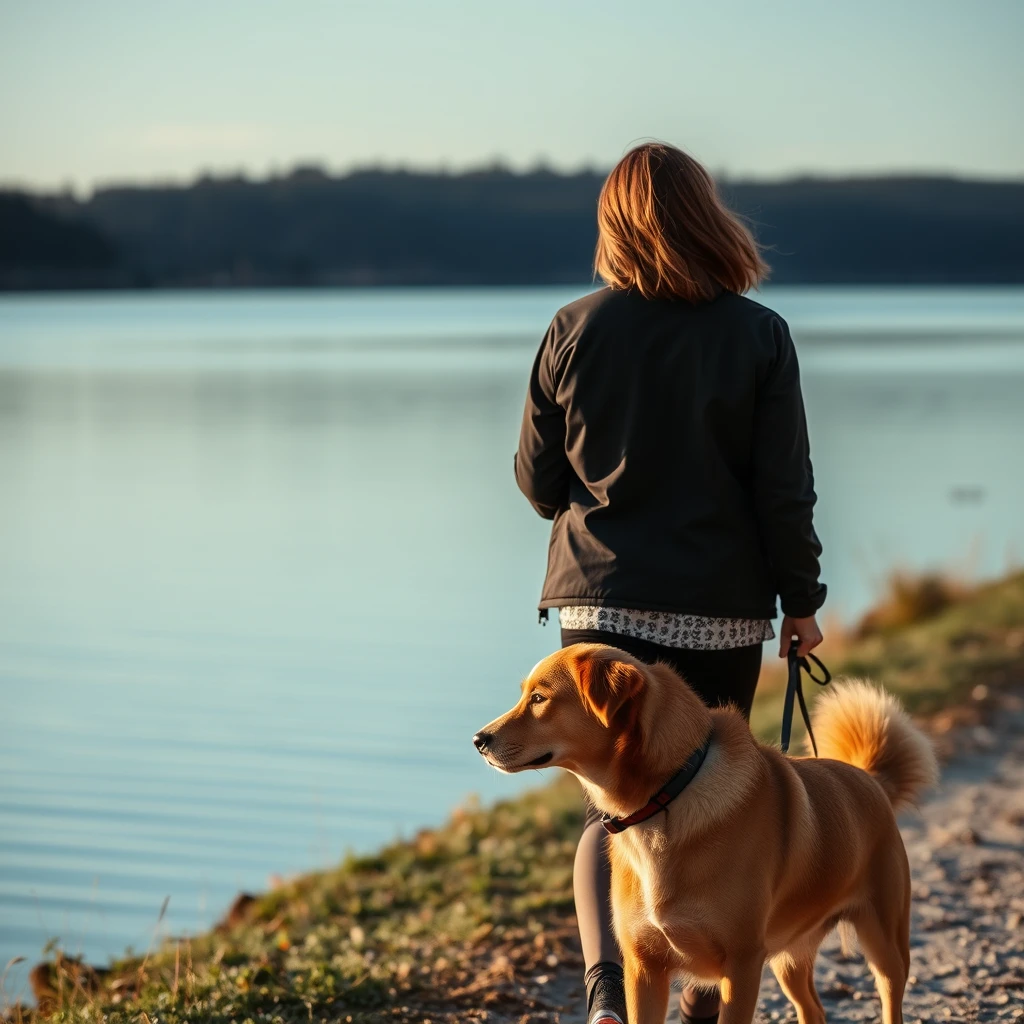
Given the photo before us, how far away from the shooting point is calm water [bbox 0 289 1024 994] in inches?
371

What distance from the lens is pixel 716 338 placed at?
141 inches

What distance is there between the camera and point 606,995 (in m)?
3.69

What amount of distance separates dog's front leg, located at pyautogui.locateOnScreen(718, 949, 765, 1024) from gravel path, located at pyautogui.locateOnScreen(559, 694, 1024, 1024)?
1.50m

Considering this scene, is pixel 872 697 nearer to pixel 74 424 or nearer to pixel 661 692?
pixel 661 692

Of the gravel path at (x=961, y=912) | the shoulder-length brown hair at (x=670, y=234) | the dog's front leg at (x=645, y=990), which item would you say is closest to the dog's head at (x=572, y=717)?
the dog's front leg at (x=645, y=990)

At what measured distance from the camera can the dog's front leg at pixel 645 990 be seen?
3.48 metres

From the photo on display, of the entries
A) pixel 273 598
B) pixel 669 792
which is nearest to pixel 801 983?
pixel 669 792

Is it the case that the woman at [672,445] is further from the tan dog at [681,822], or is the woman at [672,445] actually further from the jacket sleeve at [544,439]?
the tan dog at [681,822]

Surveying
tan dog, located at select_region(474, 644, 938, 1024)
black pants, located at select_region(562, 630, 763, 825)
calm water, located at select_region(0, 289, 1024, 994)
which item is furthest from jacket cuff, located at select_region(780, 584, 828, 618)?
calm water, located at select_region(0, 289, 1024, 994)

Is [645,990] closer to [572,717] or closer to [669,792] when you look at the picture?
[669,792]

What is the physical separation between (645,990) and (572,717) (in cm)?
78

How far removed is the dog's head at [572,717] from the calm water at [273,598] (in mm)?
4537

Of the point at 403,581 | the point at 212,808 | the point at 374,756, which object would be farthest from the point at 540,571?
the point at 212,808

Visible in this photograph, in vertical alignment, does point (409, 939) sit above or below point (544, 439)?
below
